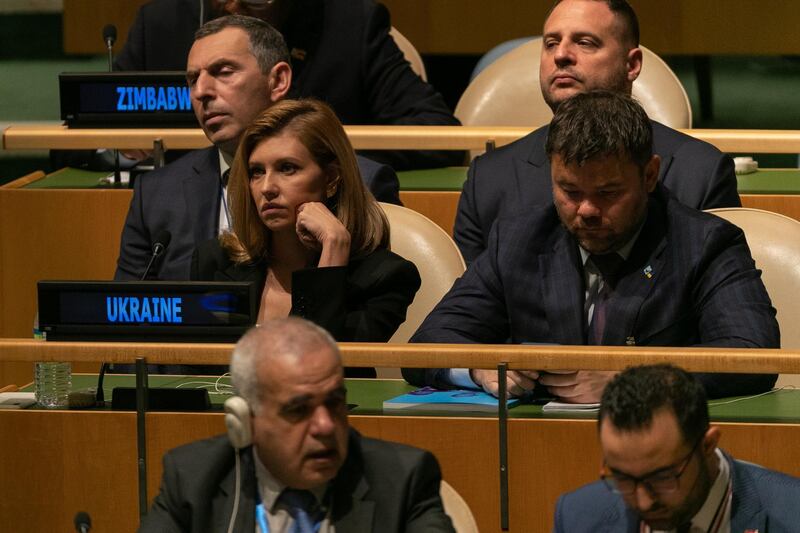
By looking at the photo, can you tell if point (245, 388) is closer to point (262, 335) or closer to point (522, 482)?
point (262, 335)

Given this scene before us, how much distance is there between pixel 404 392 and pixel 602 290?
43cm

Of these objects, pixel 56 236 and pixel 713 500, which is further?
pixel 56 236

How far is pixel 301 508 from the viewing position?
2297mm

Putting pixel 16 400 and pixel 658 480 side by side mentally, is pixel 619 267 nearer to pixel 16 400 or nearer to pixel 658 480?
pixel 658 480

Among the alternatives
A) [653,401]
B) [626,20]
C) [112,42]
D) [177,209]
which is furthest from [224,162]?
[653,401]

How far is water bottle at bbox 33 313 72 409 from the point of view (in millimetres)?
2807

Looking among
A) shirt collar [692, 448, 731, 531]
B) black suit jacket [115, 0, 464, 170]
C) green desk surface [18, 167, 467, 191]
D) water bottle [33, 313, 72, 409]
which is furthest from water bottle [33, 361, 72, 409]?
black suit jacket [115, 0, 464, 170]

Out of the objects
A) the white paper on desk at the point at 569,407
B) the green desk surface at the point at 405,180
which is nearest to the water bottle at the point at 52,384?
the white paper on desk at the point at 569,407

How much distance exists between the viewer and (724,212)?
10.8 feet

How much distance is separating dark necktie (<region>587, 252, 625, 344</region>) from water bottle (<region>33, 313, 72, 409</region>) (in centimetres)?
97

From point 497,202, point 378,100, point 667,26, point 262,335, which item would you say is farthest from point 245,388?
point 667,26

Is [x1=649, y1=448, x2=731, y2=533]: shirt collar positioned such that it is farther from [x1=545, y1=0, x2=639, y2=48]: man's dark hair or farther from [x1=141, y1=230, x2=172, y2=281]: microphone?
[x1=545, y1=0, x2=639, y2=48]: man's dark hair

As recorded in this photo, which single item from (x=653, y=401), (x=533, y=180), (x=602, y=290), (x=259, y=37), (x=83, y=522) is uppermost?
(x=259, y=37)

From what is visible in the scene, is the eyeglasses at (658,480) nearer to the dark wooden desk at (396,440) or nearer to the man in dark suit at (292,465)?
the man in dark suit at (292,465)
